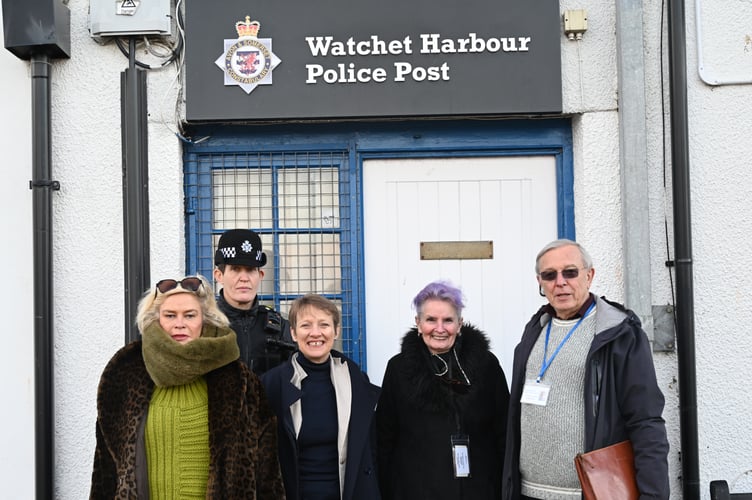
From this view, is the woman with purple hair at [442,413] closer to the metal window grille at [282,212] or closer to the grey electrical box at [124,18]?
the metal window grille at [282,212]

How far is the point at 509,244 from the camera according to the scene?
14.8 feet

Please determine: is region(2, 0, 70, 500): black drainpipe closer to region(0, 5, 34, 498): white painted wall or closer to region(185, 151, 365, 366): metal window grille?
region(0, 5, 34, 498): white painted wall

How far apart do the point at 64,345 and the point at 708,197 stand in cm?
395

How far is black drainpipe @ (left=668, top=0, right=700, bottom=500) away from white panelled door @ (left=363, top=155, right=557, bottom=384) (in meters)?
0.74

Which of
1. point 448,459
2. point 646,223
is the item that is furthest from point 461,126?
point 448,459

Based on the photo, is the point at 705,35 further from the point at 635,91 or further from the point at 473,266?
the point at 473,266

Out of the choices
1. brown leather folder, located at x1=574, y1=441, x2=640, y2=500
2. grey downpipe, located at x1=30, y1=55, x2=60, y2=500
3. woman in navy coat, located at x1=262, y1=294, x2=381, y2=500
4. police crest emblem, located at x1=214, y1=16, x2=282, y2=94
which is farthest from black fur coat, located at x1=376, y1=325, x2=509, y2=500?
grey downpipe, located at x1=30, y1=55, x2=60, y2=500

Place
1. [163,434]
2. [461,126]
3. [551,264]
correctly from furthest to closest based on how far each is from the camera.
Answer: [461,126], [551,264], [163,434]

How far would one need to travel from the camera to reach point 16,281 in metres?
4.25

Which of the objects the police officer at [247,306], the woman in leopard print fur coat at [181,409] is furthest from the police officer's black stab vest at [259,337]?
the woman in leopard print fur coat at [181,409]

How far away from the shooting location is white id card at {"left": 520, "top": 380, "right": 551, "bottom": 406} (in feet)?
9.30

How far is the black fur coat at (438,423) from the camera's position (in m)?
3.06

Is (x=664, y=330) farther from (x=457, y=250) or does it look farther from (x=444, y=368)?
(x=444, y=368)

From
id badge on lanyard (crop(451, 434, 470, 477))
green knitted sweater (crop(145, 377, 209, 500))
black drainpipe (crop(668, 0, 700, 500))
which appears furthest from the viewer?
black drainpipe (crop(668, 0, 700, 500))
